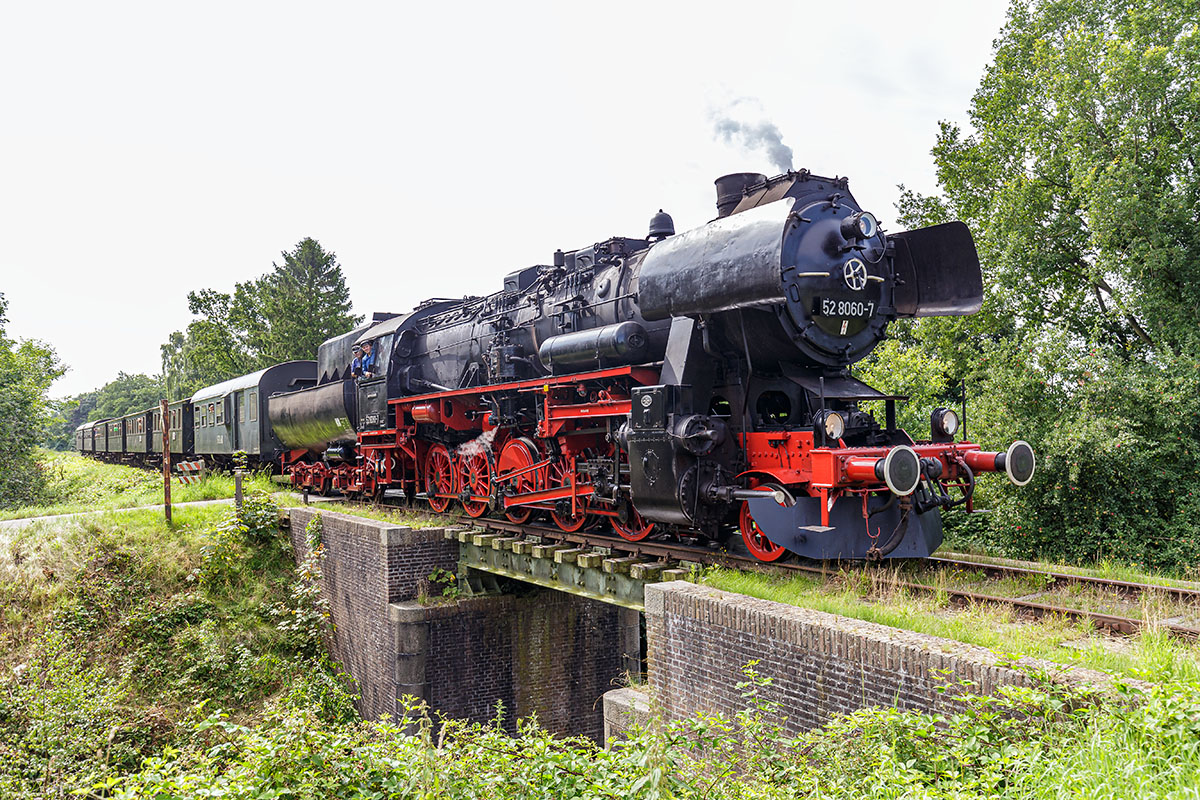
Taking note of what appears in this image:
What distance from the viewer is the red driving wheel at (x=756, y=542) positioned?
7109mm

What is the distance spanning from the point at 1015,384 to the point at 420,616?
10.2 meters

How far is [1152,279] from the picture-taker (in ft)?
43.9

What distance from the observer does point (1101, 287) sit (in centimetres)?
1575

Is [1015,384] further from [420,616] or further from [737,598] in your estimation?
[420,616]

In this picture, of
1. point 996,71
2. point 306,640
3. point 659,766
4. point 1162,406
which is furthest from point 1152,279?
point 306,640

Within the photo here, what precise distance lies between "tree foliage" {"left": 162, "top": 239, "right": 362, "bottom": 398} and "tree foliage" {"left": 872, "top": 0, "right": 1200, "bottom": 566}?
102 ft

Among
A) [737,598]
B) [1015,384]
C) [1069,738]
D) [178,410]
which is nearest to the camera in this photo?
[1069,738]

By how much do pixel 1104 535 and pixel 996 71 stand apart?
11.6 m

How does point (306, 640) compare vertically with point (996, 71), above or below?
below

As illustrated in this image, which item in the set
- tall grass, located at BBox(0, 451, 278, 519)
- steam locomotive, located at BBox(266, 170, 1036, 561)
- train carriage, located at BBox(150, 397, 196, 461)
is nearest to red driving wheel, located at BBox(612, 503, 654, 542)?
steam locomotive, located at BBox(266, 170, 1036, 561)

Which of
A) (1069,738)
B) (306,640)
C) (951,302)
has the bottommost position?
(306,640)

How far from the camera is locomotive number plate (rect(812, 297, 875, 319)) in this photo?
7023 millimetres

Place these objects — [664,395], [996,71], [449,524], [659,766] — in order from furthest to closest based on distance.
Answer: [996,71], [449,524], [664,395], [659,766]

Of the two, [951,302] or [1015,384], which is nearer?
[951,302]
